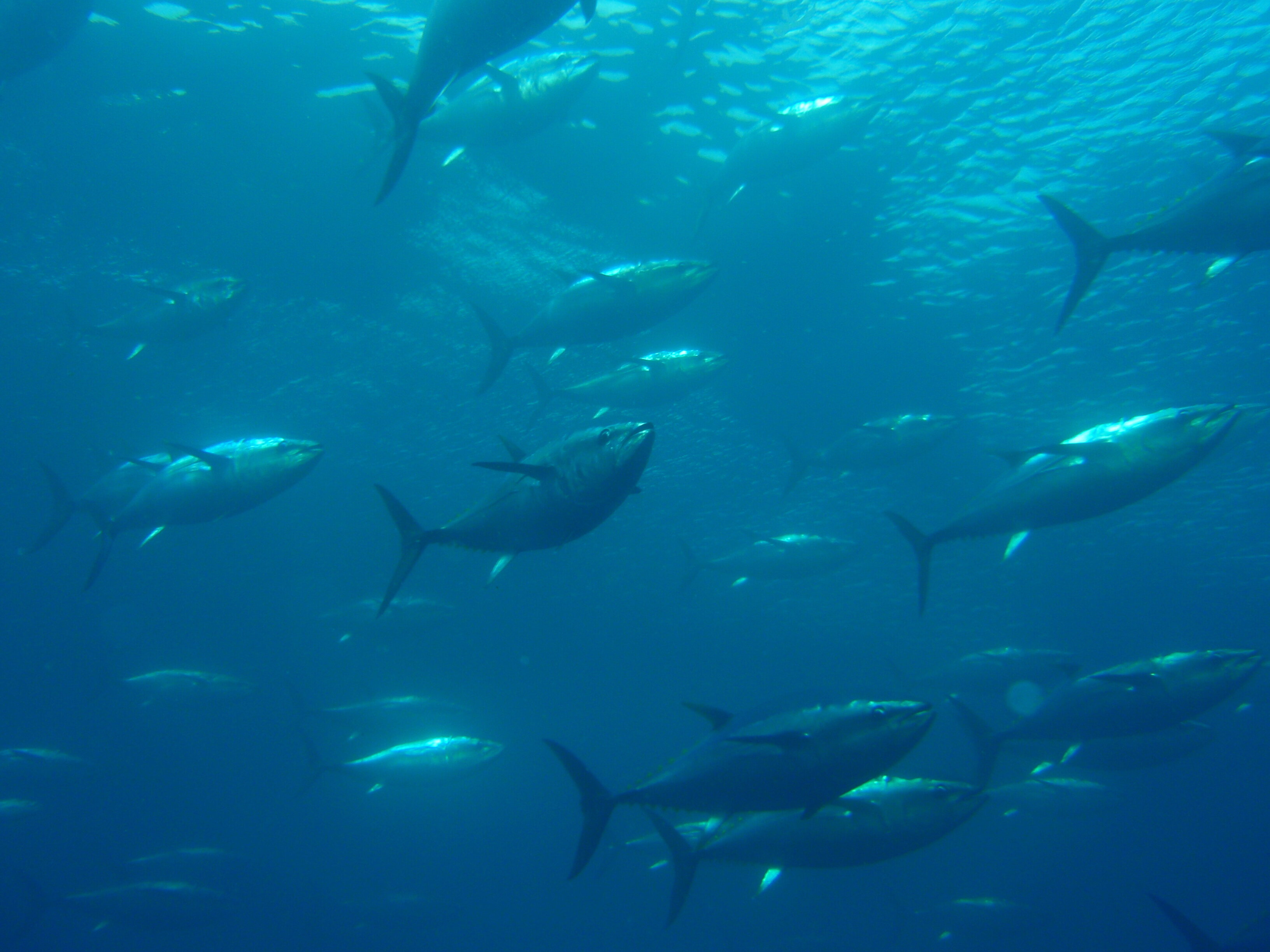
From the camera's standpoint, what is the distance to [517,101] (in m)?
5.82

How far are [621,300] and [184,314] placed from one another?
528 cm

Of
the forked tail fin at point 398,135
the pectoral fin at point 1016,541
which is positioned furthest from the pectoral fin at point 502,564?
the pectoral fin at point 1016,541

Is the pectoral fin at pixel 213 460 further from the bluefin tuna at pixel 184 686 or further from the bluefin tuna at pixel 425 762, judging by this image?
the bluefin tuna at pixel 184 686

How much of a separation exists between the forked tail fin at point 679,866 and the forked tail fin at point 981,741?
3.14 m

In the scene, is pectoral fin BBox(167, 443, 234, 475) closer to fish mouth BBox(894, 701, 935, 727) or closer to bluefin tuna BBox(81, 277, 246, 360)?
bluefin tuna BBox(81, 277, 246, 360)

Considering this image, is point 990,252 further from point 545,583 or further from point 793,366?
point 545,583

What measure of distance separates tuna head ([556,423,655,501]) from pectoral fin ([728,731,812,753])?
1630 millimetres

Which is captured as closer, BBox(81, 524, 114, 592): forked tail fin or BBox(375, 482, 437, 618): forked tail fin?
BBox(375, 482, 437, 618): forked tail fin

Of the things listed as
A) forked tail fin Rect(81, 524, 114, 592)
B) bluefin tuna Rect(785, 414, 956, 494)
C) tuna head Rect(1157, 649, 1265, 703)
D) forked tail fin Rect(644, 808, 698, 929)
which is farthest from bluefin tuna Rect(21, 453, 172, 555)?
tuna head Rect(1157, 649, 1265, 703)

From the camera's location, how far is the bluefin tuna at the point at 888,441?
876 cm

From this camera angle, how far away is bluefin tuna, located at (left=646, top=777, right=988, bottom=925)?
4.75 meters

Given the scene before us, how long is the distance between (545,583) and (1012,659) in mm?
13184

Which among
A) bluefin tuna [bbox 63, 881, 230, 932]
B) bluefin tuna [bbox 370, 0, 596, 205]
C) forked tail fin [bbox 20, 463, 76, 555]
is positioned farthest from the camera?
bluefin tuna [bbox 63, 881, 230, 932]

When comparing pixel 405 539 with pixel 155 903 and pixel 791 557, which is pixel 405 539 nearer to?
pixel 791 557
